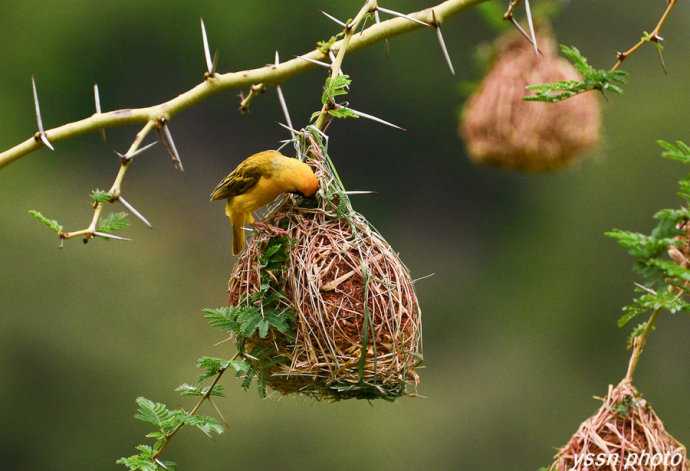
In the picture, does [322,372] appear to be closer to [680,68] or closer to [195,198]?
[195,198]

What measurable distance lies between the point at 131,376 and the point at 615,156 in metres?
8.00

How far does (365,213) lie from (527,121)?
13.7m

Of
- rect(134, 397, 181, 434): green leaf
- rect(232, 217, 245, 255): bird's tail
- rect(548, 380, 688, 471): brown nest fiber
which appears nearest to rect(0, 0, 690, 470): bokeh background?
rect(232, 217, 245, 255): bird's tail

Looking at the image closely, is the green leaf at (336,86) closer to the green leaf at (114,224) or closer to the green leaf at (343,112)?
the green leaf at (343,112)

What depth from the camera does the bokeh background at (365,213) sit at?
60.3 feet

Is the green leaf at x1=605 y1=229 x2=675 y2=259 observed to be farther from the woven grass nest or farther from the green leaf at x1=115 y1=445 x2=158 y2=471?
the green leaf at x1=115 y1=445 x2=158 y2=471

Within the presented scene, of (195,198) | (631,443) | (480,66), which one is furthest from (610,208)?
(631,443)

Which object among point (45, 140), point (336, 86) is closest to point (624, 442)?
point (336, 86)

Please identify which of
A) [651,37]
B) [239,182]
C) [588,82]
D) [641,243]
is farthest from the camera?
[239,182]

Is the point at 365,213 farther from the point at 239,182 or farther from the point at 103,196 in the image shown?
the point at 103,196

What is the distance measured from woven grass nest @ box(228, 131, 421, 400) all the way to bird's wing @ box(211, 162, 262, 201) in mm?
157

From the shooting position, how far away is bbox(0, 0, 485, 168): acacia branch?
4145 mm

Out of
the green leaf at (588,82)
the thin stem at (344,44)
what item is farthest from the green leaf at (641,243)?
the thin stem at (344,44)

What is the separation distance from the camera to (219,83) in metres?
4.34
